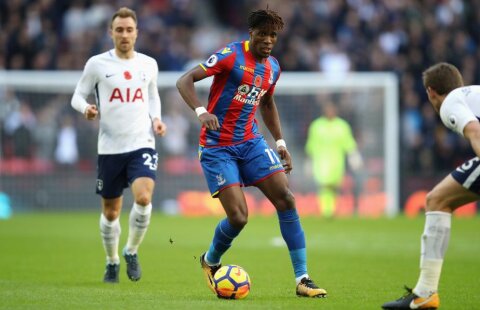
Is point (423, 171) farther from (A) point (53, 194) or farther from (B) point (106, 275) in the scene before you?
(B) point (106, 275)

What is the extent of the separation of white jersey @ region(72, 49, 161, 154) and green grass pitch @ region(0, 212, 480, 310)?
4.98 ft

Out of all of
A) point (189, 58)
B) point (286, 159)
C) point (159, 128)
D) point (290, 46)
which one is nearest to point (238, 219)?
point (286, 159)

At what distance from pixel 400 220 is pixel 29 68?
34.8 ft

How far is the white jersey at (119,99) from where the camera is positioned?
34.2 feet

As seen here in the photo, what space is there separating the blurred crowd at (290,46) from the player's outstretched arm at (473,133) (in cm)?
1608

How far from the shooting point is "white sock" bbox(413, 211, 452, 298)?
761cm

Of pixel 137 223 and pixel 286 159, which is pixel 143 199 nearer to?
pixel 137 223

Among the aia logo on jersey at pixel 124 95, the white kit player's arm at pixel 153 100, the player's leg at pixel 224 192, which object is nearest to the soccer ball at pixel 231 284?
the player's leg at pixel 224 192

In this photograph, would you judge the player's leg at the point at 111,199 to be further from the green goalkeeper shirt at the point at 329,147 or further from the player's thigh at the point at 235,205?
the green goalkeeper shirt at the point at 329,147

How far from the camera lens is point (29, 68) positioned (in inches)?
995

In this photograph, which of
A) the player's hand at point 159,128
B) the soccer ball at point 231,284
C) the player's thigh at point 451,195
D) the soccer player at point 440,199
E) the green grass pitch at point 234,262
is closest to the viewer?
the soccer player at point 440,199

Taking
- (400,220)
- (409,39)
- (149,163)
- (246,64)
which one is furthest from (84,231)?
(409,39)

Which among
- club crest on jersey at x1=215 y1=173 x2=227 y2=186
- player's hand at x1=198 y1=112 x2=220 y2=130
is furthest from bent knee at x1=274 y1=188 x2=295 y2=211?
player's hand at x1=198 y1=112 x2=220 y2=130

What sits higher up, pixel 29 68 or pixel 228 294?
pixel 29 68
